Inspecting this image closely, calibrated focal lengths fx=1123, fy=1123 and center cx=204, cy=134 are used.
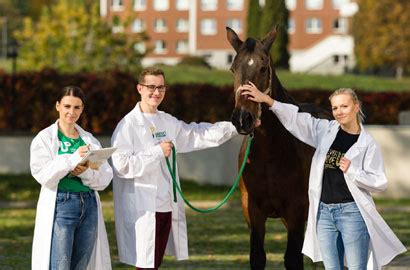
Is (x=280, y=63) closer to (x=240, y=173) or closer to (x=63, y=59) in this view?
(x=63, y=59)

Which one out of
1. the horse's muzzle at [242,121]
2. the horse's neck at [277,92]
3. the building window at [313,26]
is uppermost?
the building window at [313,26]

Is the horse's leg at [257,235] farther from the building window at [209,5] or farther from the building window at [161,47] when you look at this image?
the building window at [161,47]

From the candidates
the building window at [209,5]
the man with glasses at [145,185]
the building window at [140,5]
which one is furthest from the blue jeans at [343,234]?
the building window at [140,5]

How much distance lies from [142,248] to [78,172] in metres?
0.98

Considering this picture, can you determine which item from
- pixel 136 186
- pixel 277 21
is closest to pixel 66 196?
pixel 136 186

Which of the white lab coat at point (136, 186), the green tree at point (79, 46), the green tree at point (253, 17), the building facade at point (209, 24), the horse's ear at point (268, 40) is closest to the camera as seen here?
the white lab coat at point (136, 186)

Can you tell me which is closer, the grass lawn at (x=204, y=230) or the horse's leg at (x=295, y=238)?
the horse's leg at (x=295, y=238)

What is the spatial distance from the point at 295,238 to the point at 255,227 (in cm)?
36

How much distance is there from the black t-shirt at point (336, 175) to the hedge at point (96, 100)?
18839 mm

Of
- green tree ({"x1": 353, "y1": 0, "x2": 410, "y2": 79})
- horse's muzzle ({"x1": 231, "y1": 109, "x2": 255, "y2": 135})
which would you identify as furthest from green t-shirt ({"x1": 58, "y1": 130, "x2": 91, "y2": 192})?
green tree ({"x1": 353, "y1": 0, "x2": 410, "y2": 79})

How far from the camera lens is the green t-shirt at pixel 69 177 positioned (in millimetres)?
8367

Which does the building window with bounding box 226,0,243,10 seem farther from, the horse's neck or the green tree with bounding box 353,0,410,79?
the horse's neck

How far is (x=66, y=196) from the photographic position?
834 centimetres

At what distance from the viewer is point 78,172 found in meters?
8.25
